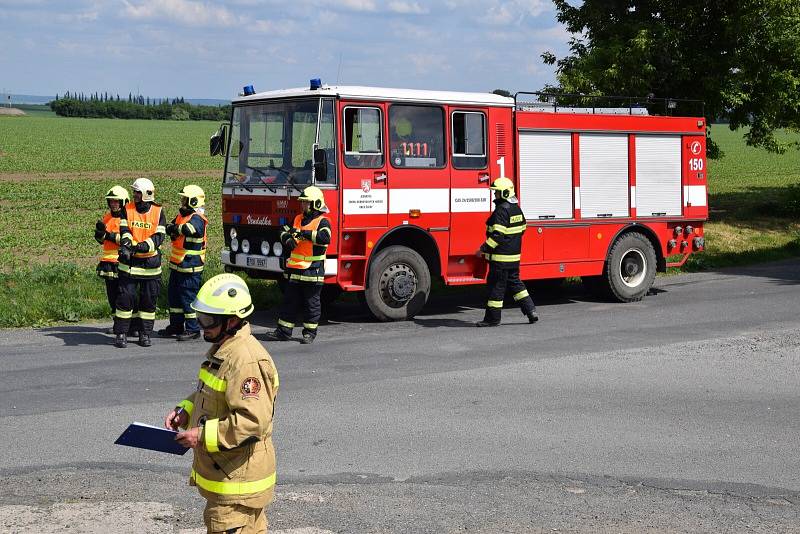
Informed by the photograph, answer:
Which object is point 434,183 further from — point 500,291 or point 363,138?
point 500,291

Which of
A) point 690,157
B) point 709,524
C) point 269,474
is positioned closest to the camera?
point 269,474

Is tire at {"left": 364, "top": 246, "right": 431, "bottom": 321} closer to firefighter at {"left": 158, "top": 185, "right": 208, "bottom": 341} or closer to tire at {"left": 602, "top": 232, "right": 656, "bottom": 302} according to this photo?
firefighter at {"left": 158, "top": 185, "right": 208, "bottom": 341}

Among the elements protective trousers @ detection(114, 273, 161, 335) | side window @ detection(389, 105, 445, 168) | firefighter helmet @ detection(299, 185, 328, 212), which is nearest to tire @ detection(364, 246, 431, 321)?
side window @ detection(389, 105, 445, 168)

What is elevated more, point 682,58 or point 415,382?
point 682,58

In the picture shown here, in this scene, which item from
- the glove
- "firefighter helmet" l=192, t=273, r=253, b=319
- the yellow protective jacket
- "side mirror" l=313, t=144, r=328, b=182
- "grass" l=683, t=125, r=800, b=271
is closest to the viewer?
the yellow protective jacket

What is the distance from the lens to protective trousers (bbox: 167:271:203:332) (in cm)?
1206

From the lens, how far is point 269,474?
441 cm

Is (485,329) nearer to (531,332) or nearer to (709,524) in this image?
(531,332)

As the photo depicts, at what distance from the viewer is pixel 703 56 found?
24.0 m

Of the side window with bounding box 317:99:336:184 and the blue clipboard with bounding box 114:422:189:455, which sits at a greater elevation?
the side window with bounding box 317:99:336:184

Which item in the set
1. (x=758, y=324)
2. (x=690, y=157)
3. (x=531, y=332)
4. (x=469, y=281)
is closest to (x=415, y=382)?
(x=531, y=332)

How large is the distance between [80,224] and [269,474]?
24810 millimetres

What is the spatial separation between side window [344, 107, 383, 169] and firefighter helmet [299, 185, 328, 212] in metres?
0.98

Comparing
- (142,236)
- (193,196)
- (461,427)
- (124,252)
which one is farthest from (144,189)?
(461,427)
